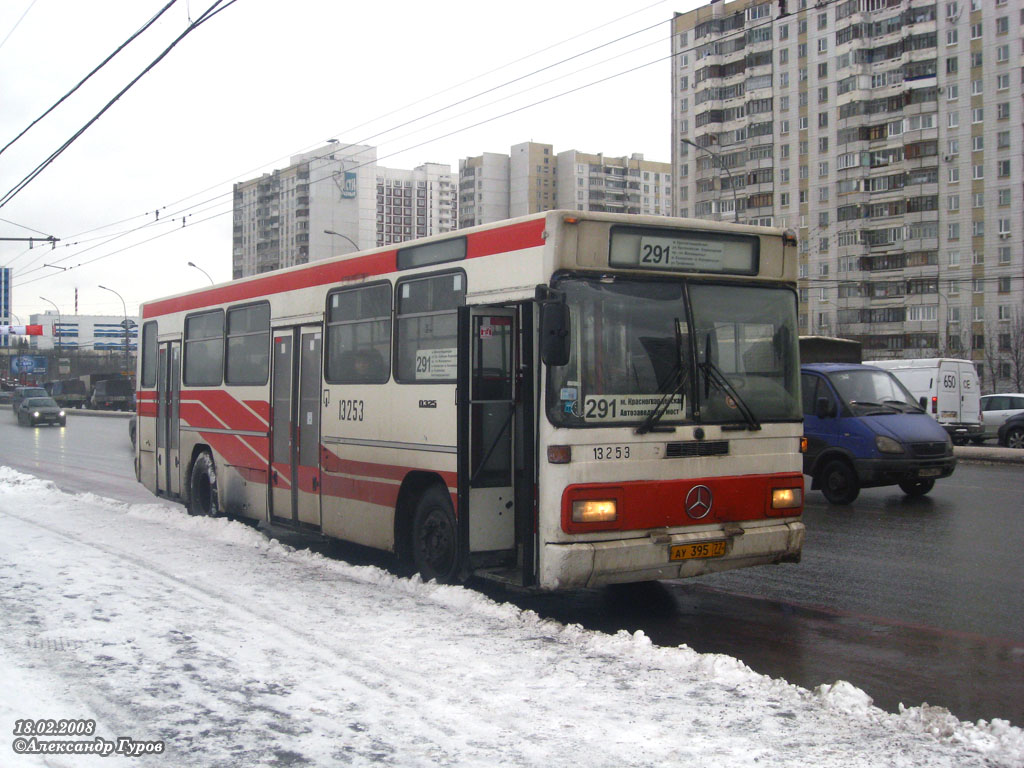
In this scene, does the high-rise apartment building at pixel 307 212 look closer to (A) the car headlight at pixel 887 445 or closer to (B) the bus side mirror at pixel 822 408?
(B) the bus side mirror at pixel 822 408

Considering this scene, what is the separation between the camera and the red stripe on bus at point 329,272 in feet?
24.8

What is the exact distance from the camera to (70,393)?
8519cm

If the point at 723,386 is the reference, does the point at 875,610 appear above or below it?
below

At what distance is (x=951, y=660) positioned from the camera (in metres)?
6.53

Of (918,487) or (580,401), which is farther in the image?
(918,487)

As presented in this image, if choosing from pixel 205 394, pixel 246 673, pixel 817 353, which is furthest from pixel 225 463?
pixel 817 353

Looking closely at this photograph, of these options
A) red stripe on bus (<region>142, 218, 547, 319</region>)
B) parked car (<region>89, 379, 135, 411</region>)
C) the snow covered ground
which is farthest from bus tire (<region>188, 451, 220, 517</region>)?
parked car (<region>89, 379, 135, 411</region>)

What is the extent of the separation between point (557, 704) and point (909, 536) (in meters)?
8.01

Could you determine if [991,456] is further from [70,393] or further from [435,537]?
[70,393]

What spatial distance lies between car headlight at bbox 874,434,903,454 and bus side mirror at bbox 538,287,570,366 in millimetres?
9548

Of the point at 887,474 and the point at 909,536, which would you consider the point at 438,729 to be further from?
the point at 887,474

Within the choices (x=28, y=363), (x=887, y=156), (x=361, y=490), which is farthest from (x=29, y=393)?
(x=28, y=363)

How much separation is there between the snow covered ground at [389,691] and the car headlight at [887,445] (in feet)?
29.6
